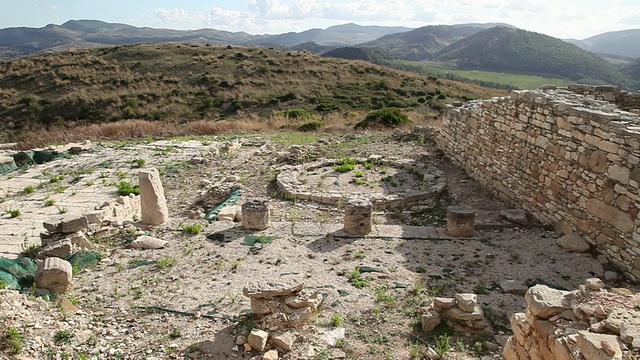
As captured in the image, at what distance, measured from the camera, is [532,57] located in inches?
4289

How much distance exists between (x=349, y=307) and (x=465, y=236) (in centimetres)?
375

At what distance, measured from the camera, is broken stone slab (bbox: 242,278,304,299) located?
5723 mm

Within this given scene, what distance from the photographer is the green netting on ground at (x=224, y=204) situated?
10122 mm

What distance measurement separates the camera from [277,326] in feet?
18.2

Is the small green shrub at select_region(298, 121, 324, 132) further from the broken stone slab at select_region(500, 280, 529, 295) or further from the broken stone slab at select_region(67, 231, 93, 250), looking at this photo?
the broken stone slab at select_region(500, 280, 529, 295)

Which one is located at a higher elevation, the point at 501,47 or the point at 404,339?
the point at 501,47

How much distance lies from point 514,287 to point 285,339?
3.72 metres

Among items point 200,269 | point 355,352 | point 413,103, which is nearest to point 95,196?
point 200,269

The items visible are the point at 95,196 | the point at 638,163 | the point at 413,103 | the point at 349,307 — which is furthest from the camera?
the point at 413,103

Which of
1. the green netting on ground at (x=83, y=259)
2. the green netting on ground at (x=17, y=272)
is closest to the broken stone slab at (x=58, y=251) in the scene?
the green netting on ground at (x=83, y=259)

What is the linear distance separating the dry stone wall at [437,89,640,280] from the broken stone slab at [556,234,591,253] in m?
0.15

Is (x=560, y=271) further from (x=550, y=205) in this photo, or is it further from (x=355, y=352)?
(x=355, y=352)

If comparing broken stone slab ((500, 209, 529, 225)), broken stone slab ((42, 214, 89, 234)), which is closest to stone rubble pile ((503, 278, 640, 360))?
broken stone slab ((500, 209, 529, 225))

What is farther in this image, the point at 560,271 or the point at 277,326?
the point at 560,271
